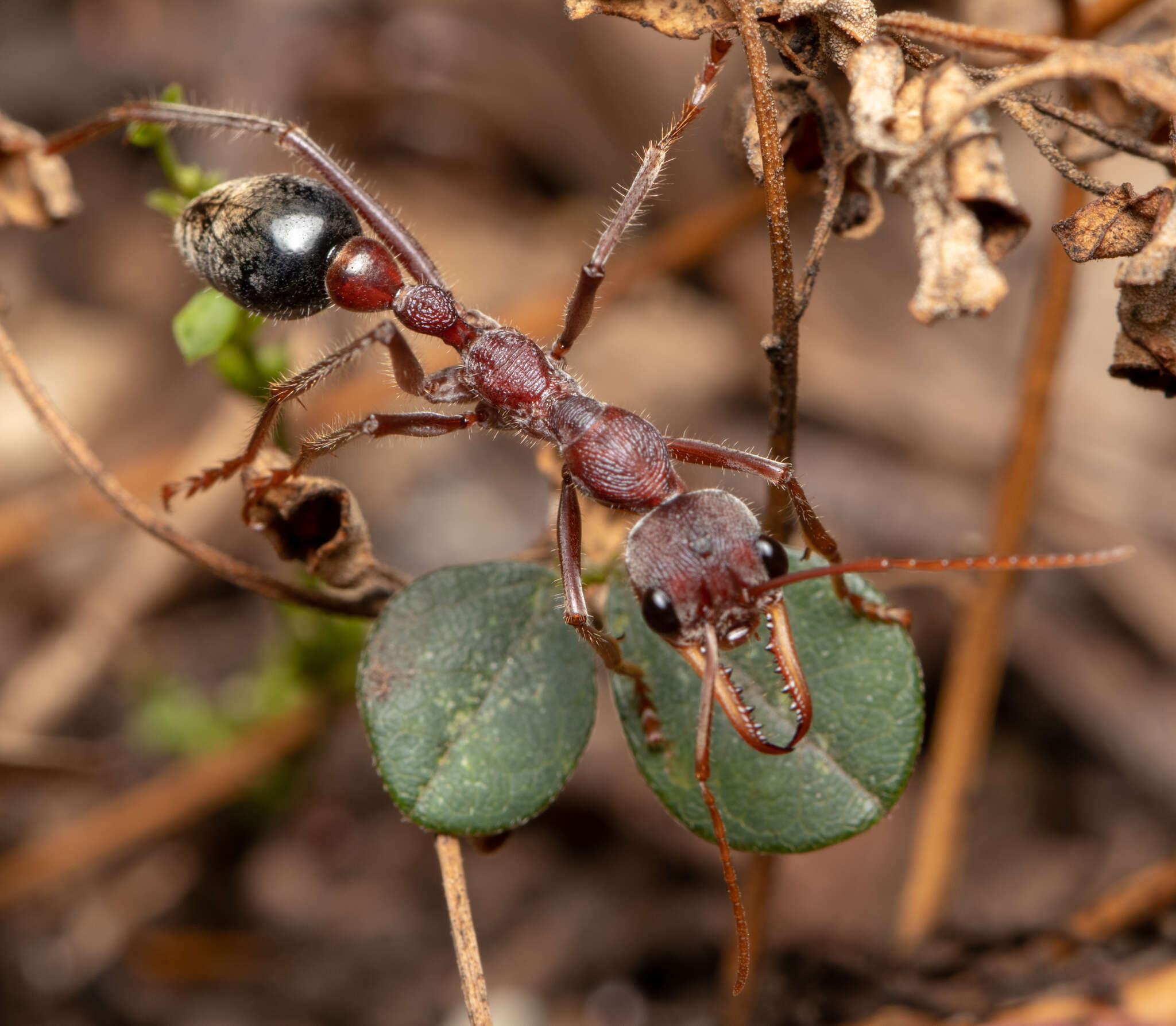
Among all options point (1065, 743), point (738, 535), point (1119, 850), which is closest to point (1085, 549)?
point (1065, 743)

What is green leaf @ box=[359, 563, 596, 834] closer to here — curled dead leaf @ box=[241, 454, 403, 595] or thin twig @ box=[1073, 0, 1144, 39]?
curled dead leaf @ box=[241, 454, 403, 595]

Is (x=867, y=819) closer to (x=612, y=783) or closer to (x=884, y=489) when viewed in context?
(x=612, y=783)

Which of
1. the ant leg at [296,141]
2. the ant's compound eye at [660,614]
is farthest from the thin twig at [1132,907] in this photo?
the ant leg at [296,141]

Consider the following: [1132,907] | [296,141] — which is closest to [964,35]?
[296,141]

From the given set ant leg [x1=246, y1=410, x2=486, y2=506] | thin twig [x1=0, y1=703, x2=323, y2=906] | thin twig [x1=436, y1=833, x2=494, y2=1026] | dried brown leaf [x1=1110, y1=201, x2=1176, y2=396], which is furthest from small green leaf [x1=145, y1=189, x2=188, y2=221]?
dried brown leaf [x1=1110, y1=201, x2=1176, y2=396]

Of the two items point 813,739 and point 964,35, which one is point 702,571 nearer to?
point 813,739

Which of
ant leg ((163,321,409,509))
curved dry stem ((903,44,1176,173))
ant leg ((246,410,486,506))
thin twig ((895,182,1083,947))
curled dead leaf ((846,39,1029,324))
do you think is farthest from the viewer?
thin twig ((895,182,1083,947))
